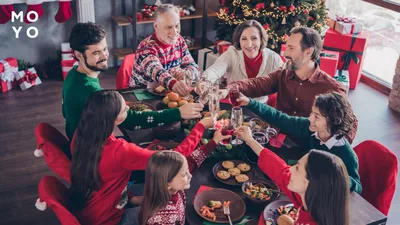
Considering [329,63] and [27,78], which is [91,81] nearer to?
[27,78]

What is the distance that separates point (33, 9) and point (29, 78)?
730 millimetres

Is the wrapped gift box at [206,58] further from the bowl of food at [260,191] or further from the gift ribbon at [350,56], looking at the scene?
the bowl of food at [260,191]

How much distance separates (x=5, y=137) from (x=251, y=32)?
233 centimetres

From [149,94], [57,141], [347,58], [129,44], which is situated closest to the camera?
[57,141]

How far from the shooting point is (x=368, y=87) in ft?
17.2

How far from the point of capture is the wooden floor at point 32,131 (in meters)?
3.16

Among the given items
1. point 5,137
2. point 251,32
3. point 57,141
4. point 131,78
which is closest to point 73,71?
point 57,141

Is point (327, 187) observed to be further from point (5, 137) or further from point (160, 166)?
point (5, 137)

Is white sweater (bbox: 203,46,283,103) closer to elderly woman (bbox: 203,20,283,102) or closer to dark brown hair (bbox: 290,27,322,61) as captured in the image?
elderly woman (bbox: 203,20,283,102)

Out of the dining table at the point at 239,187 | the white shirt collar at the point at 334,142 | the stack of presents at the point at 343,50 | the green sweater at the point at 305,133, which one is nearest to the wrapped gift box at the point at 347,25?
the stack of presents at the point at 343,50

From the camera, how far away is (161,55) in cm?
324

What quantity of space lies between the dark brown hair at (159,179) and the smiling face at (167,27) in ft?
4.83

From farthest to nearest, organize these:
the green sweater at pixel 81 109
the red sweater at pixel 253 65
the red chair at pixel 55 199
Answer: the red sweater at pixel 253 65 → the green sweater at pixel 81 109 → the red chair at pixel 55 199

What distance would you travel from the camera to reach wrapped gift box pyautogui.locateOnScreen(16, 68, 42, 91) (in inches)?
191
